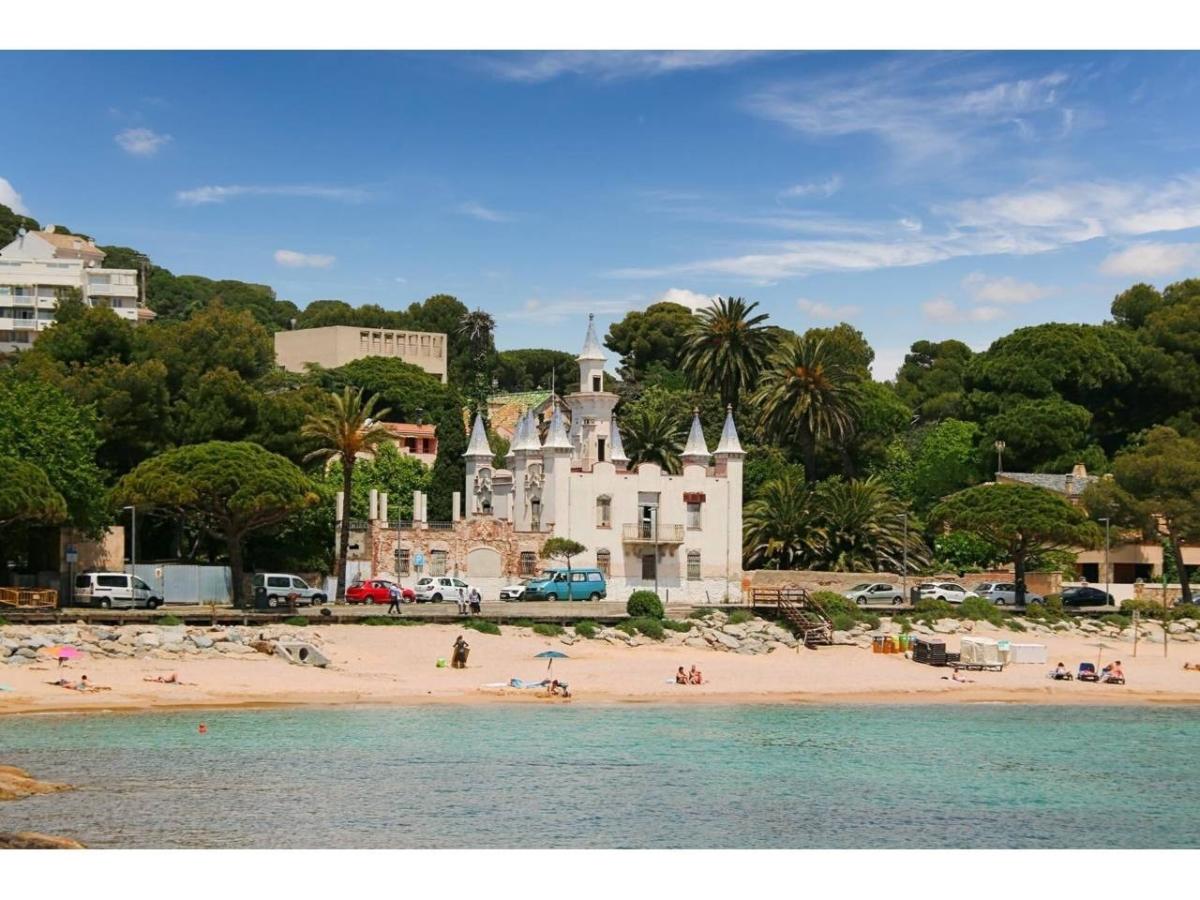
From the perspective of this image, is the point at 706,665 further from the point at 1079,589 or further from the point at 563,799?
the point at 1079,589

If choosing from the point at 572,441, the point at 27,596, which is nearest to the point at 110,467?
the point at 27,596

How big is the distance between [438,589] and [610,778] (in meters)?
34.4

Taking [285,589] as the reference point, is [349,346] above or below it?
above

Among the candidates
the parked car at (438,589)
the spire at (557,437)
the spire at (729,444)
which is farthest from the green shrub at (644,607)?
the spire at (729,444)

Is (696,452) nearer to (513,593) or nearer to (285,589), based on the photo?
(513,593)

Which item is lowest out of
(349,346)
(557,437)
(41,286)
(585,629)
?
(585,629)

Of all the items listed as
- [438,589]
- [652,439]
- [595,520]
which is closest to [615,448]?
[595,520]

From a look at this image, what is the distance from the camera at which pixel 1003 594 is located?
71.8m

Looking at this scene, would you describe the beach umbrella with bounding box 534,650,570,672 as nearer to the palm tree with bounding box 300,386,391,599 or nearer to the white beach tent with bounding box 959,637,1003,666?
the white beach tent with bounding box 959,637,1003,666

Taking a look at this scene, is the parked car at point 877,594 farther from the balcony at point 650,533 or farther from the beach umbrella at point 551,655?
the beach umbrella at point 551,655

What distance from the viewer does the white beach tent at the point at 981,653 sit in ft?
175

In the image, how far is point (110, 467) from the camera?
232 feet

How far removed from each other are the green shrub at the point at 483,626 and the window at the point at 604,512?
19.3 metres

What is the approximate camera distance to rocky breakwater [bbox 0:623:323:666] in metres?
46.3
